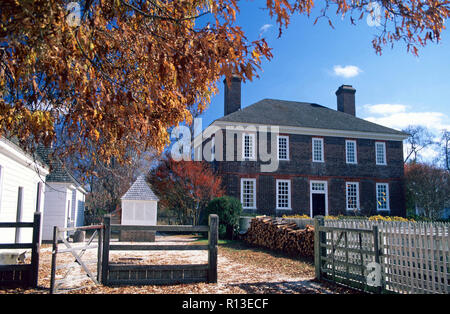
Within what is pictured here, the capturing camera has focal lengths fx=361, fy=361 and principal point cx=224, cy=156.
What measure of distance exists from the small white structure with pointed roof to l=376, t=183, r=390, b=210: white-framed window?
17.9m

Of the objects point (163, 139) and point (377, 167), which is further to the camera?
point (377, 167)

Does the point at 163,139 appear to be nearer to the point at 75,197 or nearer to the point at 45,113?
the point at 45,113

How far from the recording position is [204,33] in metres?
3.95

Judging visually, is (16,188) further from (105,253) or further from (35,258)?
(105,253)

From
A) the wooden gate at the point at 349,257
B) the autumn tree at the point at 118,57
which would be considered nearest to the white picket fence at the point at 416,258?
the wooden gate at the point at 349,257

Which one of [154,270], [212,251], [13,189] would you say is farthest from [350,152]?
[154,270]

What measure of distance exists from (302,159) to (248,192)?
4.98 metres

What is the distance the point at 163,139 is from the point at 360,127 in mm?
25885

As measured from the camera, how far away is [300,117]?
2823 cm

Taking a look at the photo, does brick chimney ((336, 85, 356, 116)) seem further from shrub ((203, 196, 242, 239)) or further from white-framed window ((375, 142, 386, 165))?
shrub ((203, 196, 242, 239))

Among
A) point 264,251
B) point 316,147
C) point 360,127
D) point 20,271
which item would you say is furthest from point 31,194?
point 360,127

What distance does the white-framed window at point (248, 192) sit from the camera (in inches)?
979

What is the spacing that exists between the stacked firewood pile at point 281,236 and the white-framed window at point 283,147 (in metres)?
9.36
